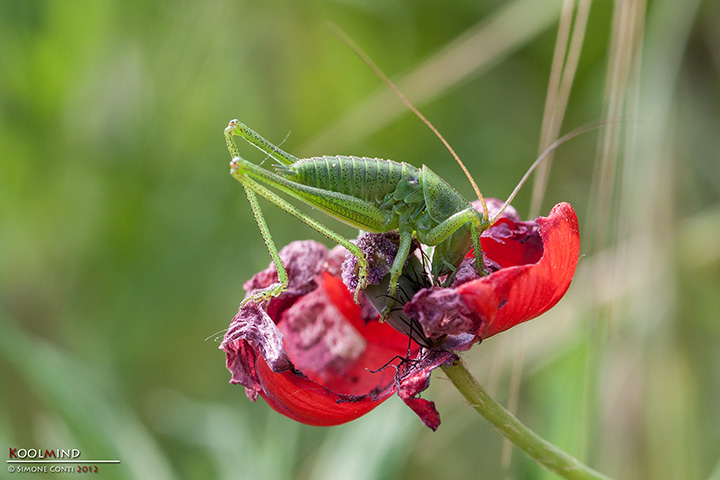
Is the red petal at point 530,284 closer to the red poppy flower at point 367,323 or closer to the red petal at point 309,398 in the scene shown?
the red poppy flower at point 367,323

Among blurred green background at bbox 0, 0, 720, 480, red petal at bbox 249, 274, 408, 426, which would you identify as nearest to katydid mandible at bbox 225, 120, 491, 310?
red petal at bbox 249, 274, 408, 426

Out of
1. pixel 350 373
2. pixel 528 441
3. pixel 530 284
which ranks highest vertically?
pixel 350 373

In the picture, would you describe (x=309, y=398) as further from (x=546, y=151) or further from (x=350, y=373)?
(x=546, y=151)

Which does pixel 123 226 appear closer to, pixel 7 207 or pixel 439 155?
pixel 7 207

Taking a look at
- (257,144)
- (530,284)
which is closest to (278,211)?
(257,144)

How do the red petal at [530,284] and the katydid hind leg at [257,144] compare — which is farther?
the katydid hind leg at [257,144]

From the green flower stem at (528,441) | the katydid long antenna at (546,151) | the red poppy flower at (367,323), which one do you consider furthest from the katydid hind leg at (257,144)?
the green flower stem at (528,441)
